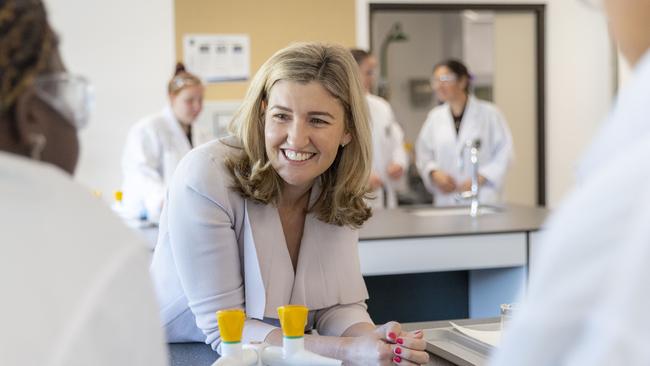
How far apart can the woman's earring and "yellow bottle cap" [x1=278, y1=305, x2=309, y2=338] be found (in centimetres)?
62

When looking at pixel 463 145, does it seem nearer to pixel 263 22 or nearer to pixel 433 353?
pixel 263 22

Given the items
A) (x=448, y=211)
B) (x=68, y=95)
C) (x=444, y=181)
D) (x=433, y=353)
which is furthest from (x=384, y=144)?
(x=68, y=95)

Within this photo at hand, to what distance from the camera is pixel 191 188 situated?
67.7 inches

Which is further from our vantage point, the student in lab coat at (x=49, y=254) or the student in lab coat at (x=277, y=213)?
the student in lab coat at (x=277, y=213)

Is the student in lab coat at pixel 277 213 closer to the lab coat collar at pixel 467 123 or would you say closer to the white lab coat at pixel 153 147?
the white lab coat at pixel 153 147

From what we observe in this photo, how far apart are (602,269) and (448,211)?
3.49m

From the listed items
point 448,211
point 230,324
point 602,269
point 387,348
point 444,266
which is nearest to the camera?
point 602,269

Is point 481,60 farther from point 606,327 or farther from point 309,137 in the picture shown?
point 606,327

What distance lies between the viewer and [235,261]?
1.74 meters

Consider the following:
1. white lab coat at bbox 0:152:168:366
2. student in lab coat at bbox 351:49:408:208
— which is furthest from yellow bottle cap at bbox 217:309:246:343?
student in lab coat at bbox 351:49:408:208

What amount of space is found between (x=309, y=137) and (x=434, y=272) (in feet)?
5.48

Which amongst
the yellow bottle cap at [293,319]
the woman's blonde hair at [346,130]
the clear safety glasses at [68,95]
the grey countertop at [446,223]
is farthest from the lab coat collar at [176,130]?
the clear safety glasses at [68,95]

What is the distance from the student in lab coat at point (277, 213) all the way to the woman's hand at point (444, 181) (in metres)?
2.86

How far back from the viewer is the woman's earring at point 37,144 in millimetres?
753
